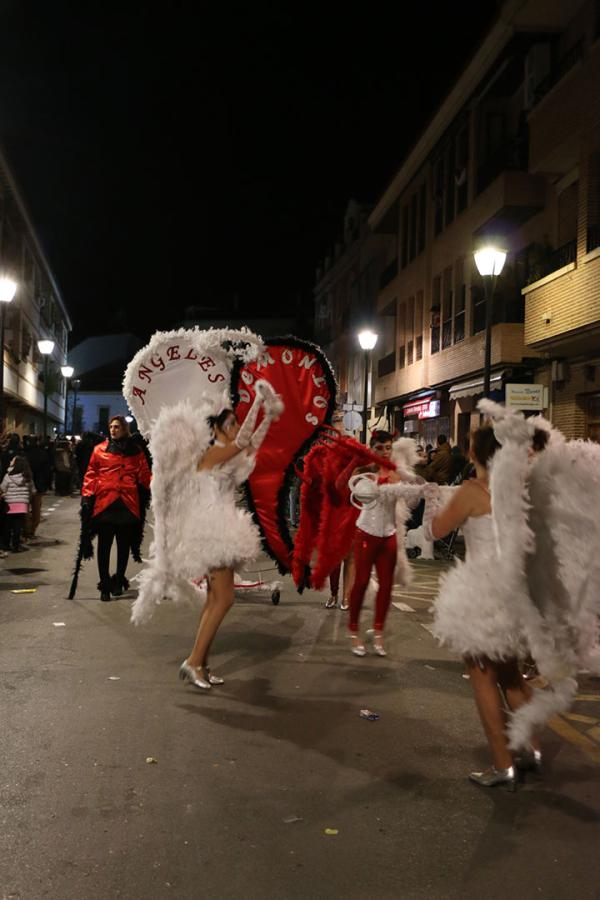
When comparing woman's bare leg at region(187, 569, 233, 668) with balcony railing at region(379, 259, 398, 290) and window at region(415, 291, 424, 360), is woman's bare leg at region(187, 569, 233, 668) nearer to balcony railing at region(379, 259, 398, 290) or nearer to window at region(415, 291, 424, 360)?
window at region(415, 291, 424, 360)

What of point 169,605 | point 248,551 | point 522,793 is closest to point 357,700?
point 248,551

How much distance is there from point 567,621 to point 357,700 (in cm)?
207

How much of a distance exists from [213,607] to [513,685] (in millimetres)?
2315

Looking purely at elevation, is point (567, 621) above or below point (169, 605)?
above

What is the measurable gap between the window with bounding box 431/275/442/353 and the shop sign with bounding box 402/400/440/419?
1.85 meters

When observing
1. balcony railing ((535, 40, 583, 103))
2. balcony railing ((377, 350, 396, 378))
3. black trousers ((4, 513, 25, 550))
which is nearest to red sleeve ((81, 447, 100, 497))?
black trousers ((4, 513, 25, 550))

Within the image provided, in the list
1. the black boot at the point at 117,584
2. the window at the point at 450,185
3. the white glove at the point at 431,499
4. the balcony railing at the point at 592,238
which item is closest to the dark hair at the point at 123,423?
the black boot at the point at 117,584

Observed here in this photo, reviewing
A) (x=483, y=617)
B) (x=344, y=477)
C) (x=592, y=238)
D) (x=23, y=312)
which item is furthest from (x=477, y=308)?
(x=23, y=312)

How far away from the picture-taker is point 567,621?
4266mm

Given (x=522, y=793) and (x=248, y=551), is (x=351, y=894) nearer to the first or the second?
(x=522, y=793)

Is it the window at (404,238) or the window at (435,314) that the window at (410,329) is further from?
the window at (435,314)

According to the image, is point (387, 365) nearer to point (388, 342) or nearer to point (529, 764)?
point (388, 342)

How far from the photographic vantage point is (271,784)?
4312mm

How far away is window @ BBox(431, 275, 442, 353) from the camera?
26.8 meters
